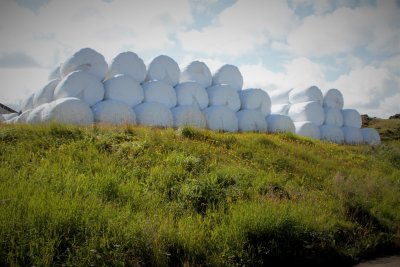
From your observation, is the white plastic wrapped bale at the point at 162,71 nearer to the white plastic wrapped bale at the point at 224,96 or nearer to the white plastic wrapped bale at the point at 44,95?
the white plastic wrapped bale at the point at 224,96

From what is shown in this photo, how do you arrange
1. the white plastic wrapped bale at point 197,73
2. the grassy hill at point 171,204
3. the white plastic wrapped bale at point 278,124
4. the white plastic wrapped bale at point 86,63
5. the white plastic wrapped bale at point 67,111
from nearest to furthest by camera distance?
the grassy hill at point 171,204
the white plastic wrapped bale at point 67,111
the white plastic wrapped bale at point 86,63
the white plastic wrapped bale at point 197,73
the white plastic wrapped bale at point 278,124

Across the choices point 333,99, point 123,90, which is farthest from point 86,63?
point 333,99

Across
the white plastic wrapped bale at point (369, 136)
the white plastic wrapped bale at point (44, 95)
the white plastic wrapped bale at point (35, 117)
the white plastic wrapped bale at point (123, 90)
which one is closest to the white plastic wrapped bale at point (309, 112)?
the white plastic wrapped bale at point (369, 136)

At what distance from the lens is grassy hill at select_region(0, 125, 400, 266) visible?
4.34m

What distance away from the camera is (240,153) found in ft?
34.7

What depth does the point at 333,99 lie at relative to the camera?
23438 mm

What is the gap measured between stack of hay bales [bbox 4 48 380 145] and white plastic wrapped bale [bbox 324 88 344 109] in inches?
16.5

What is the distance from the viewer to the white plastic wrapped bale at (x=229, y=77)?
62.6 ft

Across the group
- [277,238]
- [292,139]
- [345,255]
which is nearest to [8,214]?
[277,238]

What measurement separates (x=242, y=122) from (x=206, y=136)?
256 inches

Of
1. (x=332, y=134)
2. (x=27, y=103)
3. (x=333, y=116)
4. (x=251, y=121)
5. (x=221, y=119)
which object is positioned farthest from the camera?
(x=333, y=116)

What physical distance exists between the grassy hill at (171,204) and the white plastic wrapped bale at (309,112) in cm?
1030

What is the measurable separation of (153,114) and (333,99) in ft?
48.3

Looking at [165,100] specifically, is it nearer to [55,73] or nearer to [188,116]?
[188,116]
